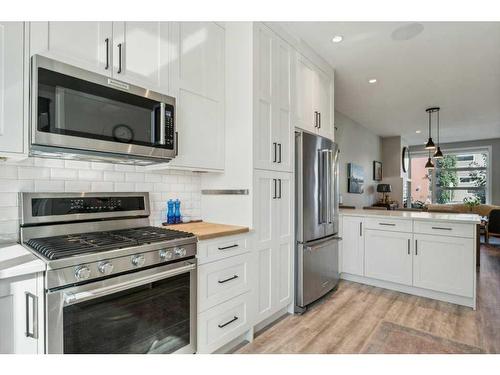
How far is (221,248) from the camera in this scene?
1.89 meters

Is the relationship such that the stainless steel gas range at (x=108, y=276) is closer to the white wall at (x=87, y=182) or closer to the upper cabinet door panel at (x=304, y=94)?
the white wall at (x=87, y=182)

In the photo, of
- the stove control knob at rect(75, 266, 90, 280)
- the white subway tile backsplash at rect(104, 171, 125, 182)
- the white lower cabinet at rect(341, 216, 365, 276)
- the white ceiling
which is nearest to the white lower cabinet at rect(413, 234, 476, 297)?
the white lower cabinet at rect(341, 216, 365, 276)

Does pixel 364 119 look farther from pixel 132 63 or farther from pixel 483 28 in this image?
pixel 132 63

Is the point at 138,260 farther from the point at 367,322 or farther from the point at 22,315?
the point at 367,322

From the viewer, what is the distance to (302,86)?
280 centimetres

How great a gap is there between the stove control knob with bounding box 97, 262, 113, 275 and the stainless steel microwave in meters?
0.62

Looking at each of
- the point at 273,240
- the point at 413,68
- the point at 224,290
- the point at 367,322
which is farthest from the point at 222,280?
the point at 413,68

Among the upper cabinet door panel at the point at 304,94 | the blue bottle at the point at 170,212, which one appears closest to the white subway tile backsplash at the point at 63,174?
the blue bottle at the point at 170,212

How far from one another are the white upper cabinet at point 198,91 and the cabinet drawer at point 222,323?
1024mm

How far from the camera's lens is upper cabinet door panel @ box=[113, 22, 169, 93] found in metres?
1.64

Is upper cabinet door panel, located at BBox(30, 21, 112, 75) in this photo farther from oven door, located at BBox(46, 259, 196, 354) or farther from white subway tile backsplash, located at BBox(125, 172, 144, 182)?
oven door, located at BBox(46, 259, 196, 354)

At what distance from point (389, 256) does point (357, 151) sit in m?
3.43

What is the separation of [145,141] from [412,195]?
9.65 m
